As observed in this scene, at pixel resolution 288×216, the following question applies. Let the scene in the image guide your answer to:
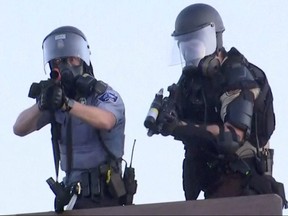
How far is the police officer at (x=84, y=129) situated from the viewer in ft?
20.1

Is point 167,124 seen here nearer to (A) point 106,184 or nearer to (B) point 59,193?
(A) point 106,184

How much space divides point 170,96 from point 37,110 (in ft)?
2.81

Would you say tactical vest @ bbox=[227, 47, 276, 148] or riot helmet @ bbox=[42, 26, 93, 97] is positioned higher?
riot helmet @ bbox=[42, 26, 93, 97]

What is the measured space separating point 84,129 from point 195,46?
93 cm

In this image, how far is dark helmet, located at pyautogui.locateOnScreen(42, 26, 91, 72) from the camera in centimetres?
640

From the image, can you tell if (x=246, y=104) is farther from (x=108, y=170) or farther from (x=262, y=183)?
(x=108, y=170)

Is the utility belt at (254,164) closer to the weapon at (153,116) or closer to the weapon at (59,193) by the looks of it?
the weapon at (153,116)

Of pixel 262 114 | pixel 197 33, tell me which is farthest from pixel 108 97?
pixel 262 114

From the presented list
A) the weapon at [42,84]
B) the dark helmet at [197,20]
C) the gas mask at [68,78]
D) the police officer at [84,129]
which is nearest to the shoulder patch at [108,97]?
the police officer at [84,129]

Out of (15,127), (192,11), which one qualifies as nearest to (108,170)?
(15,127)

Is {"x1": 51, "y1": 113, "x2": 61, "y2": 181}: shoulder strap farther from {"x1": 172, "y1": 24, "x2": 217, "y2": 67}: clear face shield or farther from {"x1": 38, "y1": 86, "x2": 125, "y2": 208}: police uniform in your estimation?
{"x1": 172, "y1": 24, "x2": 217, "y2": 67}: clear face shield

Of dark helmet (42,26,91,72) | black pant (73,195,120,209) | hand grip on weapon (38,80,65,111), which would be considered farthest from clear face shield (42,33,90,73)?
black pant (73,195,120,209)

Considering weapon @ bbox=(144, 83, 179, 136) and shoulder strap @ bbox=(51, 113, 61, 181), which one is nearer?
weapon @ bbox=(144, 83, 179, 136)

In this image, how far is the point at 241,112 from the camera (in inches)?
237
